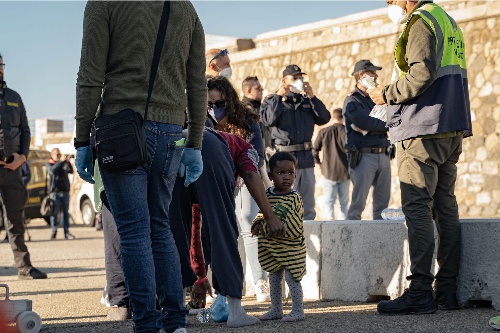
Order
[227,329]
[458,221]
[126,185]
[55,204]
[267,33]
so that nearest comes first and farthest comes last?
[126,185] < [227,329] < [458,221] < [55,204] < [267,33]

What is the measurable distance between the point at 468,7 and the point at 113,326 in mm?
11628

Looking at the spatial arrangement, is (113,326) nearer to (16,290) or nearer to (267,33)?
(16,290)

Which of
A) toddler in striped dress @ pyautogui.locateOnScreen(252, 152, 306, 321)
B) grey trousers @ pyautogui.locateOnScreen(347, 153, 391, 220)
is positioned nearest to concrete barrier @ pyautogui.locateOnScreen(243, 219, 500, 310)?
toddler in striped dress @ pyautogui.locateOnScreen(252, 152, 306, 321)

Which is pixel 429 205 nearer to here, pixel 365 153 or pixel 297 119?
pixel 365 153

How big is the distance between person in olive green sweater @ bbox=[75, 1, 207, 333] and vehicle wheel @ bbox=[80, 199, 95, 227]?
18920 mm

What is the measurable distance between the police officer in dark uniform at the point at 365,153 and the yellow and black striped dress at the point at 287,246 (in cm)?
362

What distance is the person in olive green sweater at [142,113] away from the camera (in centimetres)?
430

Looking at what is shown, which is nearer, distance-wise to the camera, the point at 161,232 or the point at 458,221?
the point at 161,232

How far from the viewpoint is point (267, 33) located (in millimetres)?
21781

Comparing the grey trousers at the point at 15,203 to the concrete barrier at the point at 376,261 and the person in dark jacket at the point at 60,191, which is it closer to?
the concrete barrier at the point at 376,261

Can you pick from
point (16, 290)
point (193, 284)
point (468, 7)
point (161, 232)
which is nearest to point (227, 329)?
point (193, 284)

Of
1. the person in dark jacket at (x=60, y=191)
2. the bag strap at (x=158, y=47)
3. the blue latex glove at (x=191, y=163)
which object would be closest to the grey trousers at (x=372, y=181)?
the blue latex glove at (x=191, y=163)

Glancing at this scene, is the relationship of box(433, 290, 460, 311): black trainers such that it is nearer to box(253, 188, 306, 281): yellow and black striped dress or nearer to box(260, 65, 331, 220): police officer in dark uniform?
box(253, 188, 306, 281): yellow and black striped dress

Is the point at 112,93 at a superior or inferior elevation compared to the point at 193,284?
superior
